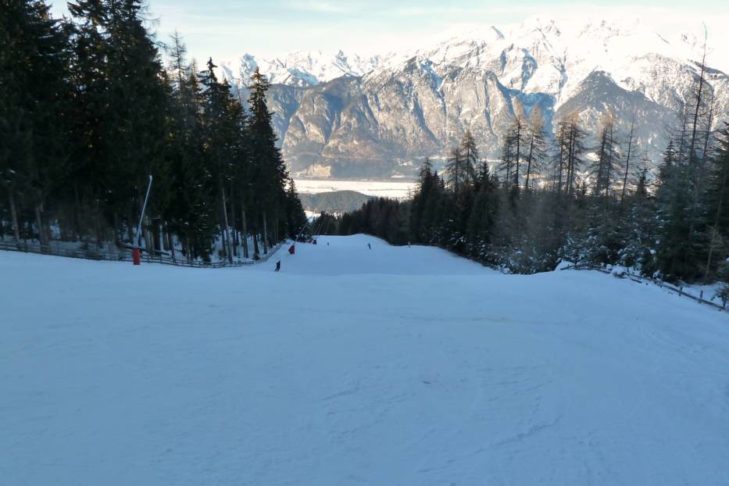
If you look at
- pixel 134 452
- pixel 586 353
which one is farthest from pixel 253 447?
pixel 586 353

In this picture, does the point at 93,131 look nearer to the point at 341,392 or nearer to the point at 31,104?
the point at 31,104

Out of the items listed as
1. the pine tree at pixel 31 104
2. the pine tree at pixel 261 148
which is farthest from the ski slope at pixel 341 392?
the pine tree at pixel 261 148

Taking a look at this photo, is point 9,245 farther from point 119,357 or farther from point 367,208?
point 367,208

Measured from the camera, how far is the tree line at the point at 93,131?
21.2 metres

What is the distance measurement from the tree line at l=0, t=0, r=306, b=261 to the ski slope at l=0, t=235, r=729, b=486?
37.0 feet

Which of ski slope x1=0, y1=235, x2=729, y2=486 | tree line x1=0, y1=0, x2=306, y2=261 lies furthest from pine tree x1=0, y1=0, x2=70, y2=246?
ski slope x1=0, y1=235, x2=729, y2=486

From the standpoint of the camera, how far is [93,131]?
2538 centimetres

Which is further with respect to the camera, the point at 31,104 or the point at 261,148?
the point at 261,148

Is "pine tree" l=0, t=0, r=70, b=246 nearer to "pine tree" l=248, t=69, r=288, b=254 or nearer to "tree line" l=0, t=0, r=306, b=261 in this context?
"tree line" l=0, t=0, r=306, b=261

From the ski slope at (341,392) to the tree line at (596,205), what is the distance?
14.0 m

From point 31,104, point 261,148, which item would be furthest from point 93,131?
point 261,148

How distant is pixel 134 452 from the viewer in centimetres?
534

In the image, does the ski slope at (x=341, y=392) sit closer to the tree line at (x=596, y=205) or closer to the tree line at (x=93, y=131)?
the tree line at (x=93, y=131)

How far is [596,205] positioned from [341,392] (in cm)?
3452
